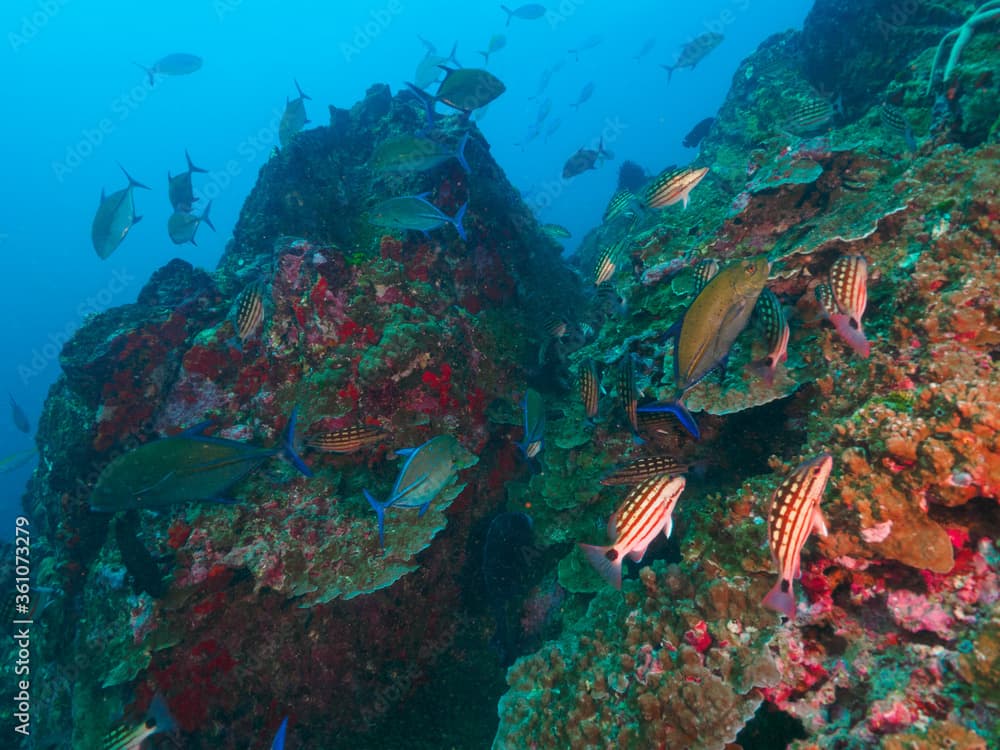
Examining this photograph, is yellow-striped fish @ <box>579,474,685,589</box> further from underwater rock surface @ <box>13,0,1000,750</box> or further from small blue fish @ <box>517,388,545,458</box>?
small blue fish @ <box>517,388,545,458</box>

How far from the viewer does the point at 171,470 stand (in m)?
2.75

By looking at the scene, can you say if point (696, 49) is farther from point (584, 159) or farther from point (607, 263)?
point (607, 263)

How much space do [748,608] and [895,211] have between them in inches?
115

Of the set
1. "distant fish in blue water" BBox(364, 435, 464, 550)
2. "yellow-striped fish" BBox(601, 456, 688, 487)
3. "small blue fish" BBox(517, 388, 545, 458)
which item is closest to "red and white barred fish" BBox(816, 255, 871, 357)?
"yellow-striped fish" BBox(601, 456, 688, 487)

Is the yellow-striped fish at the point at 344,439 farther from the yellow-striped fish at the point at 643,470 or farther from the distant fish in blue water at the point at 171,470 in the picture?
the yellow-striped fish at the point at 643,470

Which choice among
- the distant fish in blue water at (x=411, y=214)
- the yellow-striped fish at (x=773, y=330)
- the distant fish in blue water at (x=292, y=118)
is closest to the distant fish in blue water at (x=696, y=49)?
the distant fish in blue water at (x=292, y=118)

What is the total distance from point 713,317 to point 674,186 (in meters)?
2.92

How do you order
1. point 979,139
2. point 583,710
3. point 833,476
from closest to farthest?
1. point 833,476
2. point 583,710
3. point 979,139

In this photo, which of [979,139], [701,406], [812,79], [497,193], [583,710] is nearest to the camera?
[583,710]

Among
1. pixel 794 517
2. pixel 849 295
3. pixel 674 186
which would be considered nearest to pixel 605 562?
pixel 794 517

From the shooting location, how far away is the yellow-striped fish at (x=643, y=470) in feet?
9.02

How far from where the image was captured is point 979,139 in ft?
11.0

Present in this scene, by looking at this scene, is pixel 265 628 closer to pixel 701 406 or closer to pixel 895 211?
pixel 701 406

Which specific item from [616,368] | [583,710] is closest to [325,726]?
[583,710]
